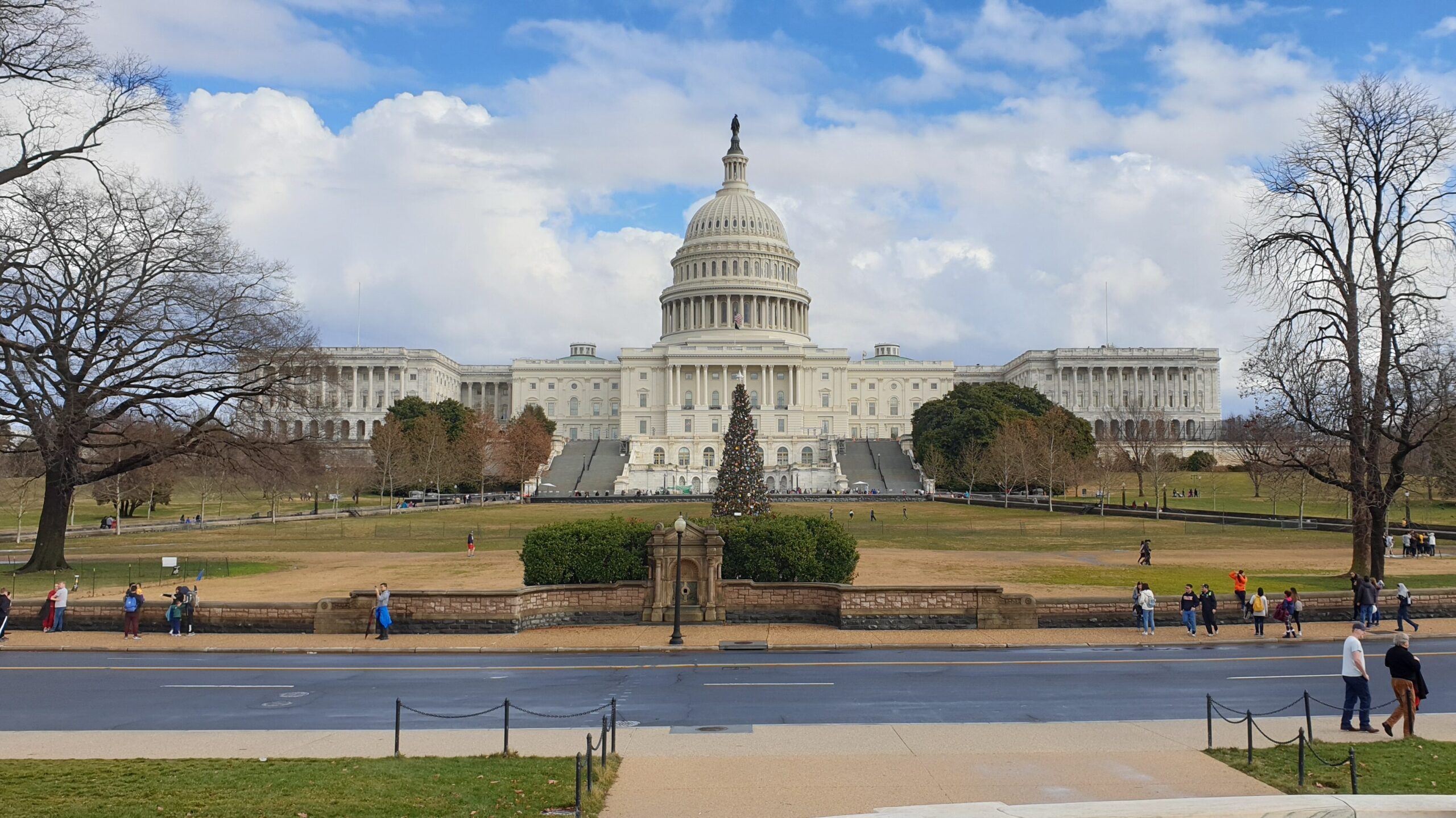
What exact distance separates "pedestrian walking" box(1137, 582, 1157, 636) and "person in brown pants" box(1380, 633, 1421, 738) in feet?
34.7

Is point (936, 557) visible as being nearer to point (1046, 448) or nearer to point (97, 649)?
point (97, 649)

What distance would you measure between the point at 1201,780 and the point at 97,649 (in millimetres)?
23001

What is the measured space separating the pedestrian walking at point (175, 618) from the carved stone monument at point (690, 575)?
10.9 metres

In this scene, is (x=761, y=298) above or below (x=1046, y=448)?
above

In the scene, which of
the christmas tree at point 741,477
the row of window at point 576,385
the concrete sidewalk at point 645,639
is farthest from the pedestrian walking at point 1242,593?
the row of window at point 576,385

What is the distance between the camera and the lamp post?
24.8 meters

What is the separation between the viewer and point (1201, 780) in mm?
12922

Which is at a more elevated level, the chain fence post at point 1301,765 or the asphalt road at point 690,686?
the chain fence post at point 1301,765

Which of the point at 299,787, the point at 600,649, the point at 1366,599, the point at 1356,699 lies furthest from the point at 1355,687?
the point at 600,649

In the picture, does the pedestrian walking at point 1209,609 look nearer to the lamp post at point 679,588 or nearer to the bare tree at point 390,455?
the lamp post at point 679,588

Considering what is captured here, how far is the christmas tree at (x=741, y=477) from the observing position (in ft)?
119

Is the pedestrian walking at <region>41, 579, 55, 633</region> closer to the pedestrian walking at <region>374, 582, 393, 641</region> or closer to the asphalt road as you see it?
the asphalt road

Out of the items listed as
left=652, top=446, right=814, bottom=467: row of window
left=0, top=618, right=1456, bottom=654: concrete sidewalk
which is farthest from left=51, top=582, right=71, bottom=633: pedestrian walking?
left=652, top=446, right=814, bottom=467: row of window

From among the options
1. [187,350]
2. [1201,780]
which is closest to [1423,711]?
[1201,780]
